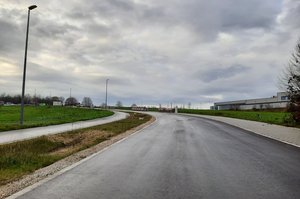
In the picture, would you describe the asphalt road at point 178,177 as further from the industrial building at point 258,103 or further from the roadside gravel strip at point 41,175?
the industrial building at point 258,103

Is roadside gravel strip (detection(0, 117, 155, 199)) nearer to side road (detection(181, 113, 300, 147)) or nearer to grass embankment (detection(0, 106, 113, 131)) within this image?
side road (detection(181, 113, 300, 147))

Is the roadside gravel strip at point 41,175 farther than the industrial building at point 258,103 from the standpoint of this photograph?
No

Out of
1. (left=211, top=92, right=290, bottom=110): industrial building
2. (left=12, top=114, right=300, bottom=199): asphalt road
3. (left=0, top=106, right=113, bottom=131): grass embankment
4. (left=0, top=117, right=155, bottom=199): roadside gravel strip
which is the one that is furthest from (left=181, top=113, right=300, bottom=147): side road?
(left=211, top=92, right=290, bottom=110): industrial building

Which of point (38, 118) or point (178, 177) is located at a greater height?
point (38, 118)

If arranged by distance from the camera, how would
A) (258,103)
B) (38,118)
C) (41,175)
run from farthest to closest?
(258,103) < (38,118) < (41,175)

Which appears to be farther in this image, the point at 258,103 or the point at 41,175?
the point at 258,103

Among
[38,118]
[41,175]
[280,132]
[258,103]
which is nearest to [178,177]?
[41,175]

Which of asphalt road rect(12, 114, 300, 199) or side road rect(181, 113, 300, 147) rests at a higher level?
side road rect(181, 113, 300, 147)

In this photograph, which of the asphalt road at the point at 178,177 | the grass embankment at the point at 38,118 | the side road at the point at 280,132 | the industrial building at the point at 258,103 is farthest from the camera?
the industrial building at the point at 258,103

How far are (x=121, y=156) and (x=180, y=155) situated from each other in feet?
6.77

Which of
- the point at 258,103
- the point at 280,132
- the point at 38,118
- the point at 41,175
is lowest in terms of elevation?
the point at 41,175

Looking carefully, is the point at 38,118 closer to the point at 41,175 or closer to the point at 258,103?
the point at 41,175

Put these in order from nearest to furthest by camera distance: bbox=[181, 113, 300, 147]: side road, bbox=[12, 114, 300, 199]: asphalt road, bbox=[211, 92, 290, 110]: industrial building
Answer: bbox=[12, 114, 300, 199]: asphalt road, bbox=[181, 113, 300, 147]: side road, bbox=[211, 92, 290, 110]: industrial building

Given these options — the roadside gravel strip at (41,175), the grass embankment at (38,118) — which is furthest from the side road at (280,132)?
the grass embankment at (38,118)
